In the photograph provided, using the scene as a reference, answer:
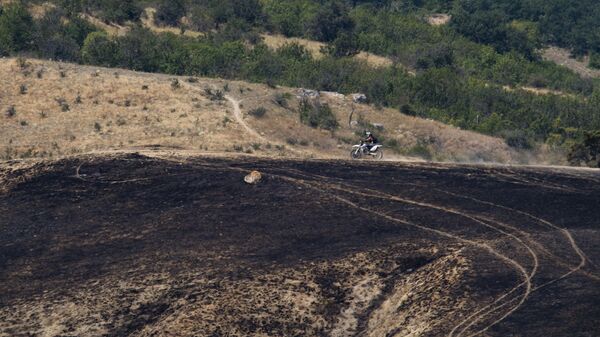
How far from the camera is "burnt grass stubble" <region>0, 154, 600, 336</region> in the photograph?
28297 mm

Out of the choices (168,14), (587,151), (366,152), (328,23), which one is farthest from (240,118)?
(328,23)

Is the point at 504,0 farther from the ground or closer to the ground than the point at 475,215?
farther from the ground

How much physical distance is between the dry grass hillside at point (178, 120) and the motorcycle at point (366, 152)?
2319 millimetres

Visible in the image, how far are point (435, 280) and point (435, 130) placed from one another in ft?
85.8

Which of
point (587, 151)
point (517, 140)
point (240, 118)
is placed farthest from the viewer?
point (517, 140)

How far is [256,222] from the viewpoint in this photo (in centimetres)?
3306

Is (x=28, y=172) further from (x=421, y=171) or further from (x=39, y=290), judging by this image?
(x=421, y=171)

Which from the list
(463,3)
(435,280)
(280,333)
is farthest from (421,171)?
(463,3)

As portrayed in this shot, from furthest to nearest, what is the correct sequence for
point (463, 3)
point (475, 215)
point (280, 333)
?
point (463, 3), point (475, 215), point (280, 333)

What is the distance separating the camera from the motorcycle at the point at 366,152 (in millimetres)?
43750

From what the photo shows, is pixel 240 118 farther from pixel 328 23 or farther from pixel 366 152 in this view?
pixel 328 23

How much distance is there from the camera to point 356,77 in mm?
62938

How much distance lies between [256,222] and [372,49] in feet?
162

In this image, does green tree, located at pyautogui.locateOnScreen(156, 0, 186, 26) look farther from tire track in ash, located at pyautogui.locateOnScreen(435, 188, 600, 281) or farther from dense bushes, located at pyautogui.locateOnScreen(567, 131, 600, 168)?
tire track in ash, located at pyautogui.locateOnScreen(435, 188, 600, 281)
